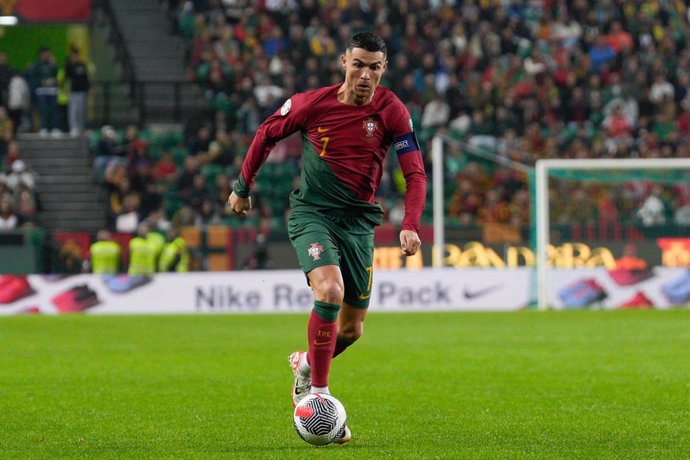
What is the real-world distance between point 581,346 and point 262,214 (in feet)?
38.1

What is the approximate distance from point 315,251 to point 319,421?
922 millimetres

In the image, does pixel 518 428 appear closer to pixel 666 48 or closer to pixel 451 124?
pixel 451 124

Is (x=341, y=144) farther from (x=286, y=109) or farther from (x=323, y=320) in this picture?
(x=323, y=320)

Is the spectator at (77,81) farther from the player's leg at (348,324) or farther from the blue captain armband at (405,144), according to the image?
the blue captain armband at (405,144)

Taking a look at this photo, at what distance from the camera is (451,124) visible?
27.8m

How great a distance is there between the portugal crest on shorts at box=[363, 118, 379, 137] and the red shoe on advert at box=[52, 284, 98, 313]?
605 inches

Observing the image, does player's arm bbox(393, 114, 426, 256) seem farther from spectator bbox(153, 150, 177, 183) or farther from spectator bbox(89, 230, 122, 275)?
spectator bbox(153, 150, 177, 183)

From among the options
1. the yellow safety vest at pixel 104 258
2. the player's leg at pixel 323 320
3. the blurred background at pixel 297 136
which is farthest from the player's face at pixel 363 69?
the yellow safety vest at pixel 104 258

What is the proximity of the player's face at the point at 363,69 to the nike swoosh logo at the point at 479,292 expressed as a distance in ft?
49.7

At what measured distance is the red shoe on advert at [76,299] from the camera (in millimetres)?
22188

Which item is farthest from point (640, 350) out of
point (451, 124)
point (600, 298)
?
point (451, 124)

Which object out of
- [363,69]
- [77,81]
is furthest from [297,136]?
[363,69]

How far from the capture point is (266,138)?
758 centimetres

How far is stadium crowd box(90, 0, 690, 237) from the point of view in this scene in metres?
25.5
